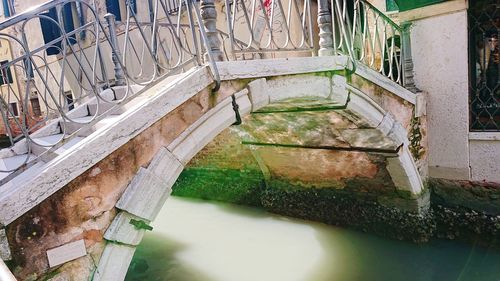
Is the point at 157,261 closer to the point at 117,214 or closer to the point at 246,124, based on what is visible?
the point at 246,124

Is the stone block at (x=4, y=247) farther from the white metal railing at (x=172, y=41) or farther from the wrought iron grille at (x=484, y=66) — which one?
→ the wrought iron grille at (x=484, y=66)

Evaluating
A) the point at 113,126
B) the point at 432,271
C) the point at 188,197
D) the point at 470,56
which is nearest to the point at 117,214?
the point at 113,126

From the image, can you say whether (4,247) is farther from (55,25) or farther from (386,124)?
(55,25)

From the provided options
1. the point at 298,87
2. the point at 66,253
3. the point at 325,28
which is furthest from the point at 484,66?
the point at 66,253

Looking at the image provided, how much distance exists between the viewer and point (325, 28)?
3391 mm

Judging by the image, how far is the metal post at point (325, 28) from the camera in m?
3.33

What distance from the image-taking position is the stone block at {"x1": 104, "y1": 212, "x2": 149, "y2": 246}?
2176mm

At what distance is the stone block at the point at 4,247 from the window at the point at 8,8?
10903 millimetres

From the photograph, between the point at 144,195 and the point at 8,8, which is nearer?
the point at 144,195

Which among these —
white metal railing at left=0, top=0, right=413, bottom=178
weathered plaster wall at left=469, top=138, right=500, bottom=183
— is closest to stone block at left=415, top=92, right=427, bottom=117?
white metal railing at left=0, top=0, right=413, bottom=178

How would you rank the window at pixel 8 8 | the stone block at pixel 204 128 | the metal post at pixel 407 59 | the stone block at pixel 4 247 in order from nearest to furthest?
the stone block at pixel 4 247
the stone block at pixel 204 128
the metal post at pixel 407 59
the window at pixel 8 8

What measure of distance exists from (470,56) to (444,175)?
1453 millimetres

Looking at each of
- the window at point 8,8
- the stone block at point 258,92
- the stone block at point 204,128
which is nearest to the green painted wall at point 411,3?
the stone block at point 258,92

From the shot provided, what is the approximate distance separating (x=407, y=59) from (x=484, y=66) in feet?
2.69
